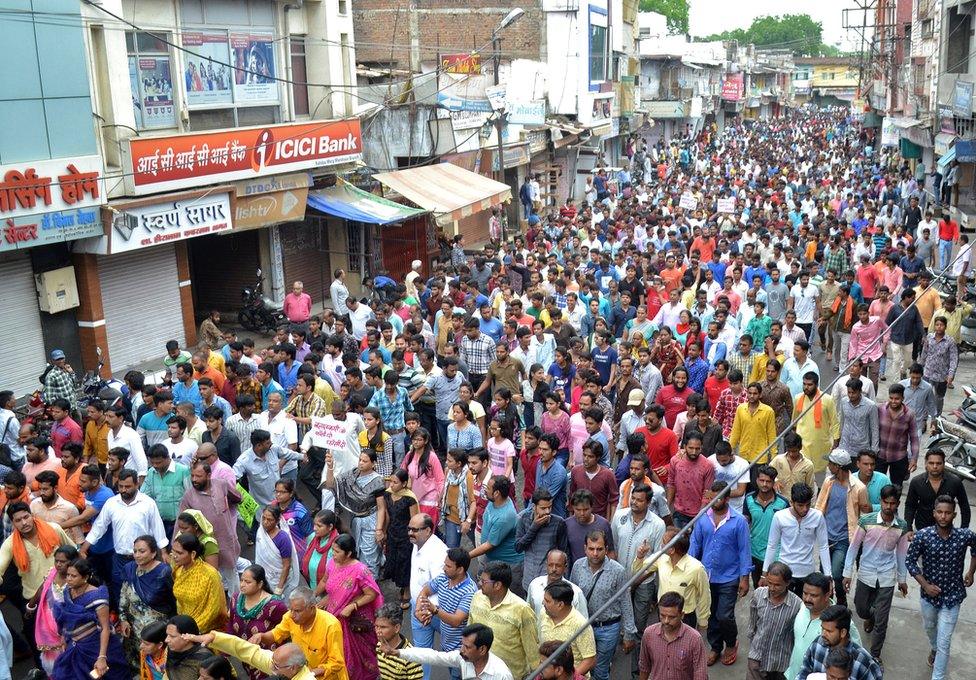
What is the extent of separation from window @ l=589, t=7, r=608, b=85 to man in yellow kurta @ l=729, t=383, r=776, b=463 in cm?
2783

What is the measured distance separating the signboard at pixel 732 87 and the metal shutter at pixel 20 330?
209ft

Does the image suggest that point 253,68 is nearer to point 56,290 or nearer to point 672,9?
point 56,290

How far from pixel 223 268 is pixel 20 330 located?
5.74m

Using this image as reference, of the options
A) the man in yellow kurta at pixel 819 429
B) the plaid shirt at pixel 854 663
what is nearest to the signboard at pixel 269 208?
the man in yellow kurta at pixel 819 429

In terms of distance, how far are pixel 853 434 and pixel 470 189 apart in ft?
46.2

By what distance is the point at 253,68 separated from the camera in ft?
59.2

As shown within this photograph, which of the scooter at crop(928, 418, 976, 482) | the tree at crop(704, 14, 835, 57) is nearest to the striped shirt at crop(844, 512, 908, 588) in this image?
the scooter at crop(928, 418, 976, 482)

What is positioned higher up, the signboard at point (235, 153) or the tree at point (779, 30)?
the tree at point (779, 30)

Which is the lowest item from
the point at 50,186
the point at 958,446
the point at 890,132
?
the point at 958,446

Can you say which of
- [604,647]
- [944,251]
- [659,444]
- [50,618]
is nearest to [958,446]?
[659,444]

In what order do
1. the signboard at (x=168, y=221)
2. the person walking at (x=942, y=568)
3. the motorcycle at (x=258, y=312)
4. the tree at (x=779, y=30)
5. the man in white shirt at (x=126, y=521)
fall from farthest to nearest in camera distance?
1. the tree at (x=779, y=30)
2. the motorcycle at (x=258, y=312)
3. the signboard at (x=168, y=221)
4. the man in white shirt at (x=126, y=521)
5. the person walking at (x=942, y=568)

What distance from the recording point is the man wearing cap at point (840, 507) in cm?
744

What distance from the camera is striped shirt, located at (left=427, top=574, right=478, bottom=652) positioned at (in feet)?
20.7

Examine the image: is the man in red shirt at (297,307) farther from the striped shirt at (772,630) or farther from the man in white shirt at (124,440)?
the striped shirt at (772,630)
